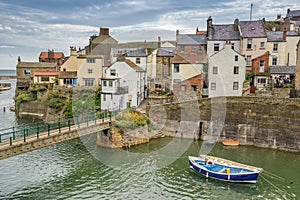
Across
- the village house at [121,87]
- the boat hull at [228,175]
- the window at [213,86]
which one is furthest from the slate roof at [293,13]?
the boat hull at [228,175]

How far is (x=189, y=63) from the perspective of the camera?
39.0 metres

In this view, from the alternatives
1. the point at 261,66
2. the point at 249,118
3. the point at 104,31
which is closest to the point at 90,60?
the point at 104,31

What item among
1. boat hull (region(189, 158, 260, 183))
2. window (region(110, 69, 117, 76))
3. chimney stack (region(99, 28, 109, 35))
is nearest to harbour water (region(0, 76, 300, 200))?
boat hull (region(189, 158, 260, 183))

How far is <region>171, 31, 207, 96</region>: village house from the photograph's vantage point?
36.4 meters

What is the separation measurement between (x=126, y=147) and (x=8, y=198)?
39.5 ft

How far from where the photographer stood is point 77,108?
4084cm

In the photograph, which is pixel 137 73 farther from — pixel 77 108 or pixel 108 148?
pixel 108 148

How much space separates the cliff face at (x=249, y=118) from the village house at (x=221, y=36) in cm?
1347

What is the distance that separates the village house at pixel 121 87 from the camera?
35.4 metres

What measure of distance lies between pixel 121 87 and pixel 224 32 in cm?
1889

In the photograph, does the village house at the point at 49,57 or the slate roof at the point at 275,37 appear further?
the village house at the point at 49,57

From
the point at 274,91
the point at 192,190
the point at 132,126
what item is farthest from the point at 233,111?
the point at 192,190

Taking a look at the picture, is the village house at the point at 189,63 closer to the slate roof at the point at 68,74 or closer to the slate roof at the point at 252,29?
the slate roof at the point at 252,29

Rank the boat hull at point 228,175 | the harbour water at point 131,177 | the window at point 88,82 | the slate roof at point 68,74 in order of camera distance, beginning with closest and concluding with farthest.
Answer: the harbour water at point 131,177, the boat hull at point 228,175, the window at point 88,82, the slate roof at point 68,74
